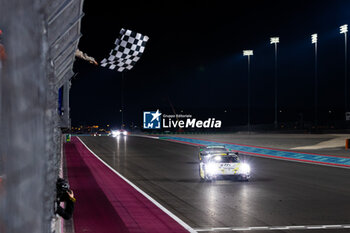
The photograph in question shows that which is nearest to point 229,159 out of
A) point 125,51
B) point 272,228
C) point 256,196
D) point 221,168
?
point 221,168

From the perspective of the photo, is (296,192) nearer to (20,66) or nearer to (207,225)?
(207,225)

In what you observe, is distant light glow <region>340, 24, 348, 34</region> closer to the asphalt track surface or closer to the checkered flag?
the asphalt track surface

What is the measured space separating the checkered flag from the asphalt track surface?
3659 millimetres

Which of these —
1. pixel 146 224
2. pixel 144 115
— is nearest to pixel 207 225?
pixel 146 224

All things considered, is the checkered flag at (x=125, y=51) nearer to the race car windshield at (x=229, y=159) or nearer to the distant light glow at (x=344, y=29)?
the race car windshield at (x=229, y=159)

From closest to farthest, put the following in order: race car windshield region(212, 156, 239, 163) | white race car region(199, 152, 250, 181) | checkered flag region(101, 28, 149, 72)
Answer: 1. checkered flag region(101, 28, 149, 72)
2. white race car region(199, 152, 250, 181)
3. race car windshield region(212, 156, 239, 163)

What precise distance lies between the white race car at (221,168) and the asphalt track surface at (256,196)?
26cm

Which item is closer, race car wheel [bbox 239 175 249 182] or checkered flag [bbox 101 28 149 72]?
checkered flag [bbox 101 28 149 72]

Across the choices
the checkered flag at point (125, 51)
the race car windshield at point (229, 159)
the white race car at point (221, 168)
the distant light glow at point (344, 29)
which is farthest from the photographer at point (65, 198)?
the distant light glow at point (344, 29)

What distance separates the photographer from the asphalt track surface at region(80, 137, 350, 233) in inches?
341

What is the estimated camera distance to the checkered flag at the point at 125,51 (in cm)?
1206

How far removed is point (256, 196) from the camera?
11633 millimetres

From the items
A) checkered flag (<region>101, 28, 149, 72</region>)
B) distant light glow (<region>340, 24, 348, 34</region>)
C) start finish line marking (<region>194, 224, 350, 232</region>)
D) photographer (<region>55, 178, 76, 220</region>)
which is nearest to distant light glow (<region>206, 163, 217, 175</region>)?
checkered flag (<region>101, 28, 149, 72</region>)

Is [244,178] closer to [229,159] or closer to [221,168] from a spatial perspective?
[229,159]
